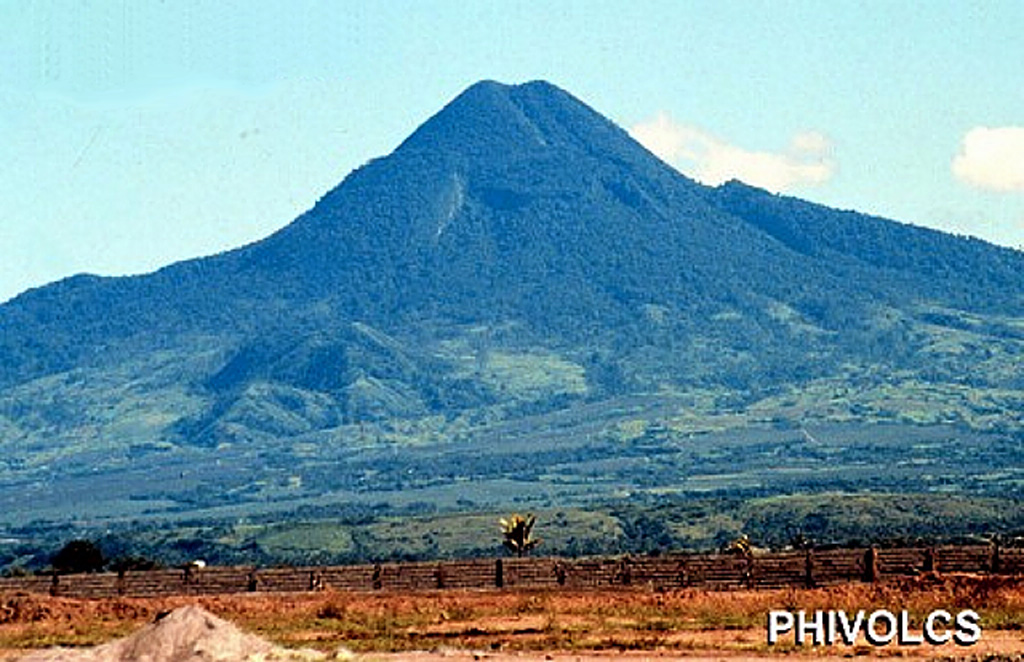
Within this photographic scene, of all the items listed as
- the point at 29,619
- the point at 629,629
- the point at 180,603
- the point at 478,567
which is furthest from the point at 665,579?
the point at 29,619

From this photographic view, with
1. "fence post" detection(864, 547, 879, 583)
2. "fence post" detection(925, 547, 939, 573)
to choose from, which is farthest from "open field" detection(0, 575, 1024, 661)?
"fence post" detection(925, 547, 939, 573)

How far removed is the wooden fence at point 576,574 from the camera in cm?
6594

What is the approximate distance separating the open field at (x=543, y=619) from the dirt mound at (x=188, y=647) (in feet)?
10.6

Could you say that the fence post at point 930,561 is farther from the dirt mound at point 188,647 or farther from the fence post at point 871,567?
the dirt mound at point 188,647

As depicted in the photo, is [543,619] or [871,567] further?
[871,567]

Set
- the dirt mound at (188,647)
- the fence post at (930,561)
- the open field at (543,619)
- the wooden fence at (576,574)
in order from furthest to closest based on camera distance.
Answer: the wooden fence at (576,574) → the fence post at (930,561) → the open field at (543,619) → the dirt mound at (188,647)

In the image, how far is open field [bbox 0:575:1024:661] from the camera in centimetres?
5006

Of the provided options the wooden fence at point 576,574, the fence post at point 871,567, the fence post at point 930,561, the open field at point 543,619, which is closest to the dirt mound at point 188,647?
the open field at point 543,619


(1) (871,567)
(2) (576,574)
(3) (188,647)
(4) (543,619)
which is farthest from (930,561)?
(3) (188,647)

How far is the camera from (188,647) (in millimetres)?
46156

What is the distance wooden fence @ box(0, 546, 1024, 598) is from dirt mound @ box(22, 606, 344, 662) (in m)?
24.2

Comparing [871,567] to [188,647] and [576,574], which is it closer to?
[576,574]

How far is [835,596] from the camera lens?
59438 mm

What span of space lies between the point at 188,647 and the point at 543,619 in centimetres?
1616
